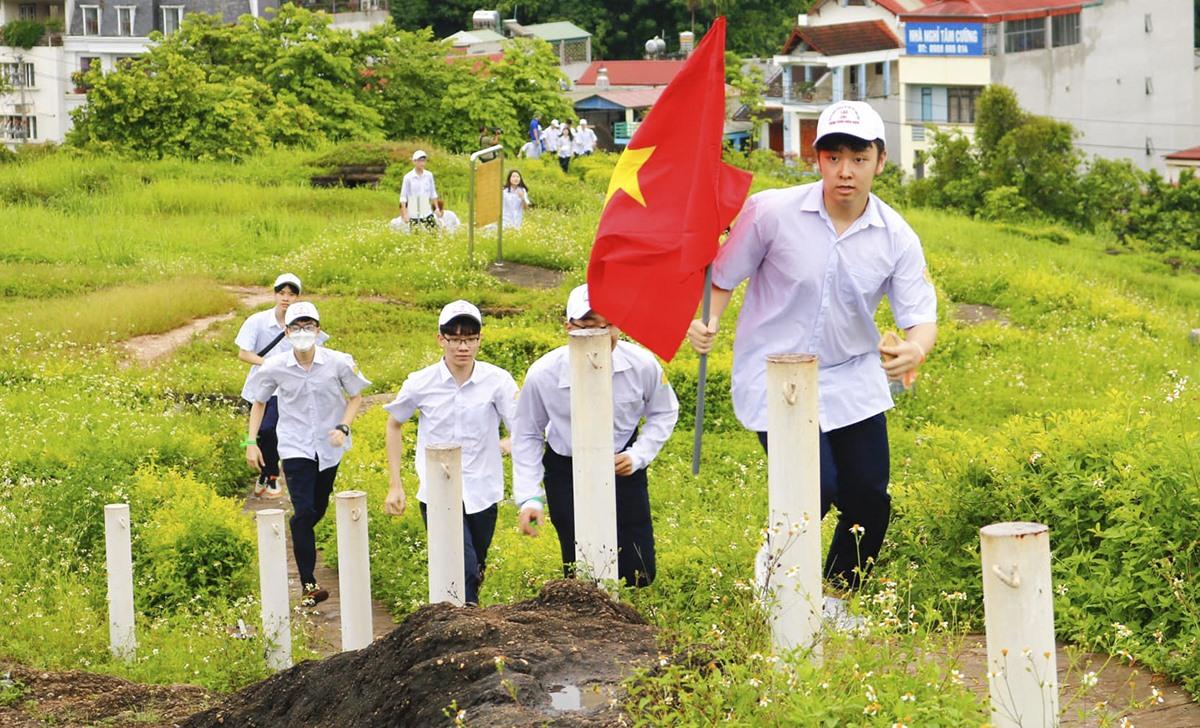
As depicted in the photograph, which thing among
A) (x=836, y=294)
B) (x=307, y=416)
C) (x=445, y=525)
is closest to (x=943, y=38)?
(x=307, y=416)

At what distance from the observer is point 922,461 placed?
10.7m

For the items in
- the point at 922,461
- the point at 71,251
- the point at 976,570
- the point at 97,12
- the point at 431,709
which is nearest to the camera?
the point at 431,709

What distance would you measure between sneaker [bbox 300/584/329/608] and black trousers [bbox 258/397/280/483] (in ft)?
7.33

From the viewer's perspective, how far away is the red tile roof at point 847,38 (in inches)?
2135

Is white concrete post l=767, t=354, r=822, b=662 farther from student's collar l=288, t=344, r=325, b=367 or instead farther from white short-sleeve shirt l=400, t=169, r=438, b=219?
white short-sleeve shirt l=400, t=169, r=438, b=219

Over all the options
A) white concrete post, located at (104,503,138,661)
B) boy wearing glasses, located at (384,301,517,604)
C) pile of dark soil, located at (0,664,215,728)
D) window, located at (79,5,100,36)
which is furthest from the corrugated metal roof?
pile of dark soil, located at (0,664,215,728)

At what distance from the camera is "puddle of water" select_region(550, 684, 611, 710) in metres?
5.00

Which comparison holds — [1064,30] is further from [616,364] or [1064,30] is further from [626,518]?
[626,518]

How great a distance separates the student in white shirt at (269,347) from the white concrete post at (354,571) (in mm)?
4714

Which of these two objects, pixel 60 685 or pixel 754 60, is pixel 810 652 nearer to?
pixel 60 685

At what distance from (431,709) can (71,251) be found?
19367 mm

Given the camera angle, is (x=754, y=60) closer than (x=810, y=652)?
No

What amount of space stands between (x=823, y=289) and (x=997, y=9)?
149 feet

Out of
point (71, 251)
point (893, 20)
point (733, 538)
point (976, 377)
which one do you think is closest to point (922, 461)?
point (733, 538)
